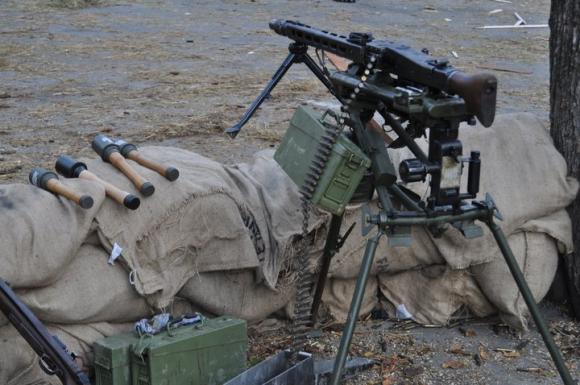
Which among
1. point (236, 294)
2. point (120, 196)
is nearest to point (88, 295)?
point (120, 196)

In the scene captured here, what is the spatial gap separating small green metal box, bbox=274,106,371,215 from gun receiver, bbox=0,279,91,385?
1.09 metres

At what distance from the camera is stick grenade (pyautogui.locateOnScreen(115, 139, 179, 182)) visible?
4.23m

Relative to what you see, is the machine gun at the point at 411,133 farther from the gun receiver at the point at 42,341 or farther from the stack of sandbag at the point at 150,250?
the gun receiver at the point at 42,341

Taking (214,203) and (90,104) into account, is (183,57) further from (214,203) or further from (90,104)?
(214,203)

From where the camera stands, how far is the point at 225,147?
717cm

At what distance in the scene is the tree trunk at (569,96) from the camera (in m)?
4.73

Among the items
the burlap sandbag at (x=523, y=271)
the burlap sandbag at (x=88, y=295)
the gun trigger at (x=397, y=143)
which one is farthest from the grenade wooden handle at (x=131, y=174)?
the burlap sandbag at (x=523, y=271)

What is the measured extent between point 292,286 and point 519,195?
1.19 meters

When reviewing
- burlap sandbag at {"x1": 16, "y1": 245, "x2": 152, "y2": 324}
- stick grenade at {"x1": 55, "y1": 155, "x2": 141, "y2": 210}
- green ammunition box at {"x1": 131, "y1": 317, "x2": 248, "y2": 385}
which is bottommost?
green ammunition box at {"x1": 131, "y1": 317, "x2": 248, "y2": 385}

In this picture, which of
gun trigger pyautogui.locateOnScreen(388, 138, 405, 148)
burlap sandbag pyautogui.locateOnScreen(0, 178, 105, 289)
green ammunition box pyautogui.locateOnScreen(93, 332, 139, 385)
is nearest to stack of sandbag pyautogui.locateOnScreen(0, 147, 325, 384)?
burlap sandbag pyautogui.locateOnScreen(0, 178, 105, 289)

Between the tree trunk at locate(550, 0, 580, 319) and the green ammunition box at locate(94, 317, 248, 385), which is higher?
the tree trunk at locate(550, 0, 580, 319)

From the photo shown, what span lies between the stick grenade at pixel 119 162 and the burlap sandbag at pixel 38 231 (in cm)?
18

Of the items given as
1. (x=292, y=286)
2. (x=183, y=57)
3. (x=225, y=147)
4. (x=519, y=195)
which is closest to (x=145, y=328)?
(x=292, y=286)

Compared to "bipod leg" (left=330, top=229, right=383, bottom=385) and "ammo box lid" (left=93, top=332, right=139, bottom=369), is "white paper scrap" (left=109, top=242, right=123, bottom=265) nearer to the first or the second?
"ammo box lid" (left=93, top=332, right=139, bottom=369)
